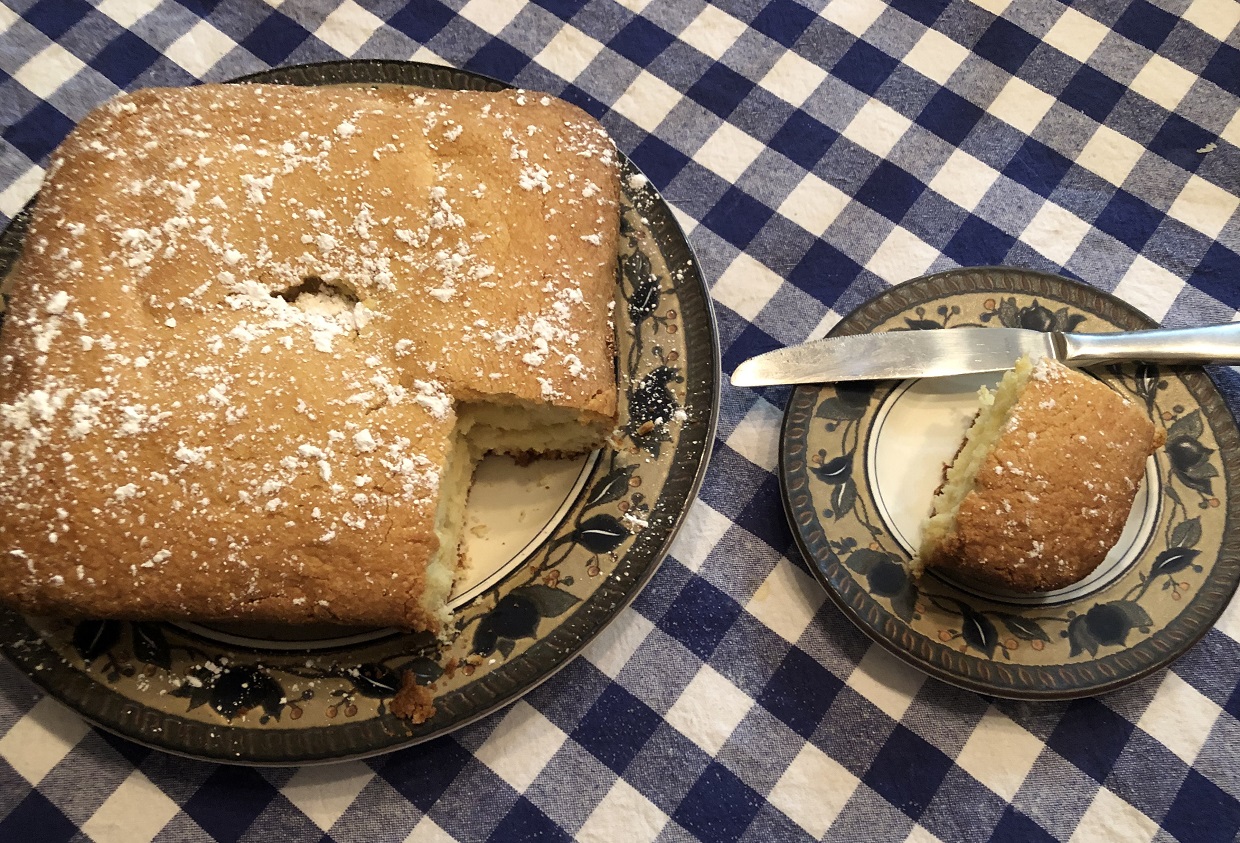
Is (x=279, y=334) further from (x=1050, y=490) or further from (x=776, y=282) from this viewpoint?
(x=1050, y=490)

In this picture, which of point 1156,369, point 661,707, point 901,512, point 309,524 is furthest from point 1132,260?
point 309,524

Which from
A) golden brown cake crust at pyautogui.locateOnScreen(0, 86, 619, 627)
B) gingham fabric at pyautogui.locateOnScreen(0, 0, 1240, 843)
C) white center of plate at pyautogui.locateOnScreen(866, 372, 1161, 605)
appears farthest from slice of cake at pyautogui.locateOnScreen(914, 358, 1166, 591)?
golden brown cake crust at pyautogui.locateOnScreen(0, 86, 619, 627)

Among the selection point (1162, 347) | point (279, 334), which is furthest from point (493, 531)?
point (1162, 347)

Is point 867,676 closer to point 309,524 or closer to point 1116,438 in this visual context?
point 1116,438

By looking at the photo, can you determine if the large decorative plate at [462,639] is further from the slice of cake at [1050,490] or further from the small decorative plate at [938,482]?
the slice of cake at [1050,490]

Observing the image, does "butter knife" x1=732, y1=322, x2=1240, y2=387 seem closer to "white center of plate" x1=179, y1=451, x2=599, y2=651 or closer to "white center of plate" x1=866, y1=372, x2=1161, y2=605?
"white center of plate" x1=866, y1=372, x2=1161, y2=605
